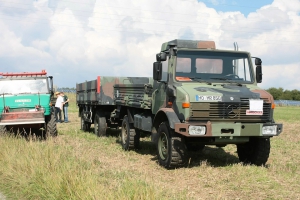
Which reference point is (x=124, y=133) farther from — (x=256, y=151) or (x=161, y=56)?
(x=256, y=151)

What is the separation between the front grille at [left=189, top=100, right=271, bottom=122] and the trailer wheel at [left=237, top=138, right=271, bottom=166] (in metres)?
0.96

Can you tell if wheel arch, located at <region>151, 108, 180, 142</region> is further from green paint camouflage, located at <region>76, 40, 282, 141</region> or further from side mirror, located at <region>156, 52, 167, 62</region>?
side mirror, located at <region>156, 52, 167, 62</region>

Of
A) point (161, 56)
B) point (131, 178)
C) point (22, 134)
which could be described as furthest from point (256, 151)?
point (22, 134)

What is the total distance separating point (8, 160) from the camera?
725 centimetres

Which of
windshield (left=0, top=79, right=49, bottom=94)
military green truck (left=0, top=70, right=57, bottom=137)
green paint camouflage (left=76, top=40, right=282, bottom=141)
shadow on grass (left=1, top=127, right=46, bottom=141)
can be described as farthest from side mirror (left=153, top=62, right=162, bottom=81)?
windshield (left=0, top=79, right=49, bottom=94)

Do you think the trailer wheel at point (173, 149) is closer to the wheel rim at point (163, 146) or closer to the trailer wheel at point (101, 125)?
the wheel rim at point (163, 146)

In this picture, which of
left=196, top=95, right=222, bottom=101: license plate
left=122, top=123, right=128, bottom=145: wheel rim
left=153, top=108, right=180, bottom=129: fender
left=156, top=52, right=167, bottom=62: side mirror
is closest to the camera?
left=196, top=95, right=222, bottom=101: license plate

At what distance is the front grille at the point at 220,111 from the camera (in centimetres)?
723

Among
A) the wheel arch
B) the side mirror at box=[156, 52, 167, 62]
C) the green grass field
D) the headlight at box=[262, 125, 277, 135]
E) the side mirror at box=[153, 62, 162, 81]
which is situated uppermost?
the side mirror at box=[156, 52, 167, 62]

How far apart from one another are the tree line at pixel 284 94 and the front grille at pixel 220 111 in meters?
91.3

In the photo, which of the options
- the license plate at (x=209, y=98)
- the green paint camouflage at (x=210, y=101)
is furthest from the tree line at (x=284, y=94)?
the license plate at (x=209, y=98)

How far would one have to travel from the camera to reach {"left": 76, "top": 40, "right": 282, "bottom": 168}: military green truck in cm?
723

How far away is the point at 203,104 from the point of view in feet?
23.7

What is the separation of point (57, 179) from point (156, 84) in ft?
12.8
